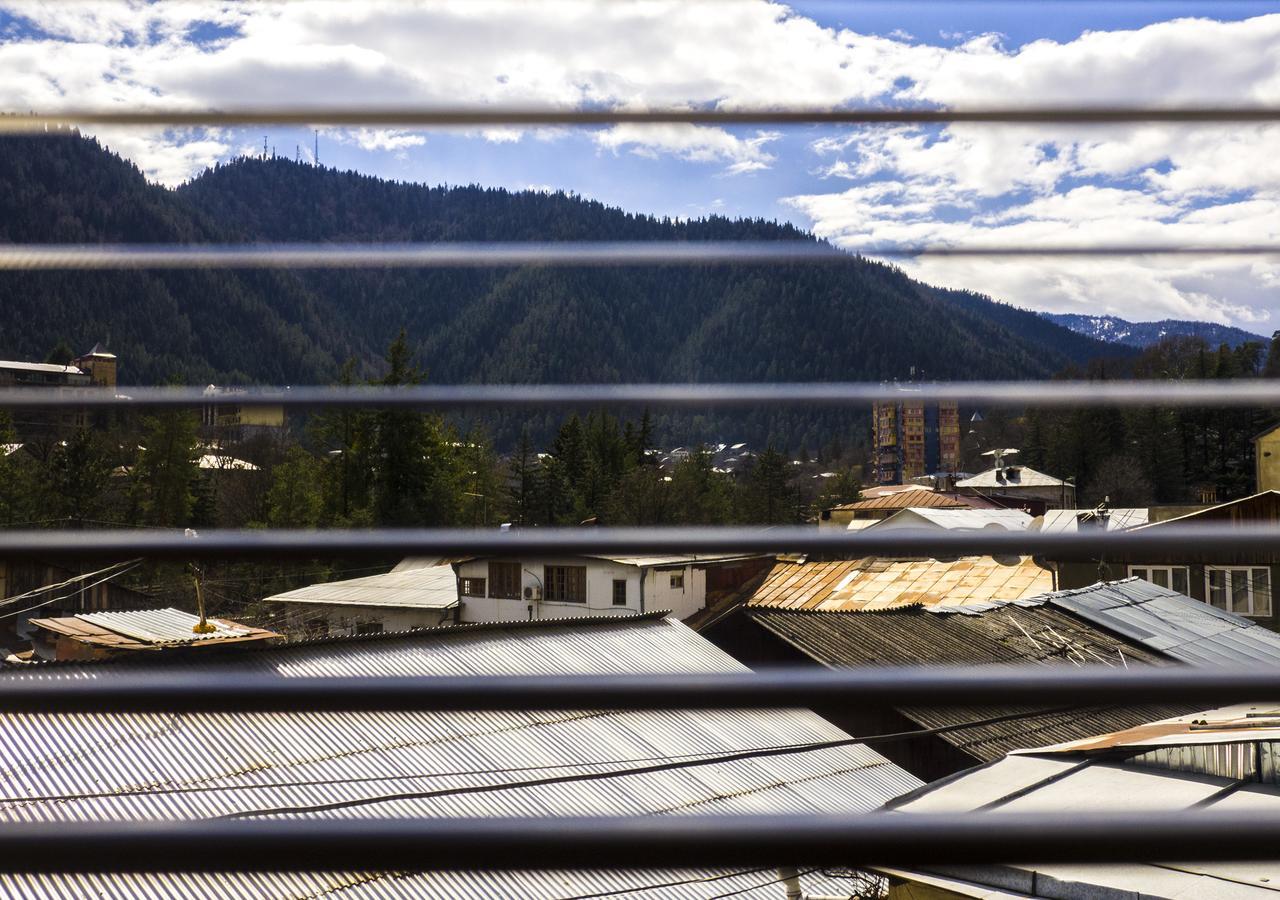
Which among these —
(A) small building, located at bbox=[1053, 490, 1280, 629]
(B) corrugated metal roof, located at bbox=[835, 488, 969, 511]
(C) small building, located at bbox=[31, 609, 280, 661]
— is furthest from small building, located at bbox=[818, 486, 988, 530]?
(C) small building, located at bbox=[31, 609, 280, 661]

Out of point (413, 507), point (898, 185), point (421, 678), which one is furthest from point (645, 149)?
point (421, 678)

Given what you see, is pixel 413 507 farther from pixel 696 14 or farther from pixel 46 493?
pixel 696 14

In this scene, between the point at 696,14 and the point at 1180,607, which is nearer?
the point at 696,14

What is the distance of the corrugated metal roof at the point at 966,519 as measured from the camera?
28.8 inches

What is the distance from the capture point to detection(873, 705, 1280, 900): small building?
29.3 inches

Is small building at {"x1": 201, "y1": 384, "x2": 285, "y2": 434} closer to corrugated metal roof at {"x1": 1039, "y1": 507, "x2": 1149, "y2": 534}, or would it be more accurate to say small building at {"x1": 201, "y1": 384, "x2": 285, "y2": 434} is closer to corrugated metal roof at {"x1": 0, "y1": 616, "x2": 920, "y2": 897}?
corrugated metal roof at {"x1": 0, "y1": 616, "x2": 920, "y2": 897}

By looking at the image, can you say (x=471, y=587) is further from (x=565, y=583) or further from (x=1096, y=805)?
(x=1096, y=805)

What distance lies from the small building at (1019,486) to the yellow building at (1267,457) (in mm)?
128

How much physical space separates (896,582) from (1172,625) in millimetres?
312

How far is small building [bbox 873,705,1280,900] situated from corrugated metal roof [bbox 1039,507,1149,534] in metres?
0.19

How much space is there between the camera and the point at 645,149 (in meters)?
0.78

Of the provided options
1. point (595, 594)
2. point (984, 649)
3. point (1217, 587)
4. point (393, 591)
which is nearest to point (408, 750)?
point (393, 591)

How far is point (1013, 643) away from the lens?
98 centimetres

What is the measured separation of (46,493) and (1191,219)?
34.6 inches
